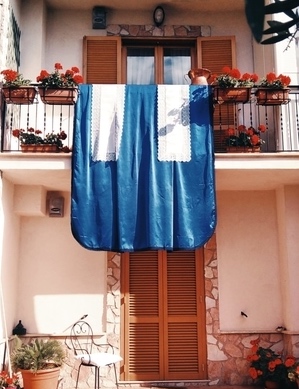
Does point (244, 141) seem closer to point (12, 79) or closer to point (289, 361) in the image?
point (289, 361)

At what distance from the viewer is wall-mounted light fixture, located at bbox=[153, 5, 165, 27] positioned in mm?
8227

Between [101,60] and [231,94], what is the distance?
2524 millimetres

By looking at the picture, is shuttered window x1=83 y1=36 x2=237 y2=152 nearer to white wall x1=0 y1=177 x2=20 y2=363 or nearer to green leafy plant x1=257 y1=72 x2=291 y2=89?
green leafy plant x1=257 y1=72 x2=291 y2=89

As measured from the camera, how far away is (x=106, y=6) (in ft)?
27.1

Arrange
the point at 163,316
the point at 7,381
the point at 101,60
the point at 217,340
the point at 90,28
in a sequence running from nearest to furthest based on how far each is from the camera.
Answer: the point at 7,381, the point at 217,340, the point at 163,316, the point at 101,60, the point at 90,28

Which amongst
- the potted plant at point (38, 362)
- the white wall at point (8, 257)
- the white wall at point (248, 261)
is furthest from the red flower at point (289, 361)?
the white wall at point (8, 257)

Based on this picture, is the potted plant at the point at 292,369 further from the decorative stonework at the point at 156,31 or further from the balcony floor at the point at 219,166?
the decorative stonework at the point at 156,31

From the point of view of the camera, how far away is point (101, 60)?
820cm

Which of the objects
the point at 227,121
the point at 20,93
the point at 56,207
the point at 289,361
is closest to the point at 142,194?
the point at 56,207

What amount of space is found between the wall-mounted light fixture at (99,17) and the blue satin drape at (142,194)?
7.52 ft

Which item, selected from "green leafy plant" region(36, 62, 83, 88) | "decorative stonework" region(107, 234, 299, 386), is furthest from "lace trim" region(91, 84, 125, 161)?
"decorative stonework" region(107, 234, 299, 386)

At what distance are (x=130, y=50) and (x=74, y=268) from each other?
373 cm

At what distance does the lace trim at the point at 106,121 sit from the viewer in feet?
21.8

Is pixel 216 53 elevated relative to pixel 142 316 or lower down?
elevated
